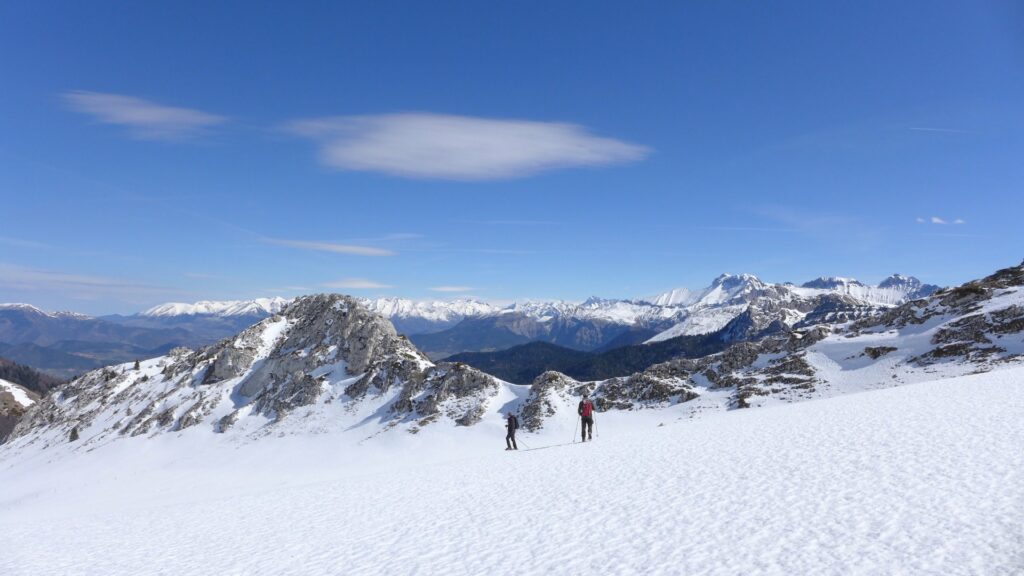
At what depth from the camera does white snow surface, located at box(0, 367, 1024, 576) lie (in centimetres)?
1105

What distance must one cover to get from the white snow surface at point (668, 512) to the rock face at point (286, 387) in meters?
35.4

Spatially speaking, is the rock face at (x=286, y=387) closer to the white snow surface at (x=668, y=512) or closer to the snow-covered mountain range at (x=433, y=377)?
the snow-covered mountain range at (x=433, y=377)

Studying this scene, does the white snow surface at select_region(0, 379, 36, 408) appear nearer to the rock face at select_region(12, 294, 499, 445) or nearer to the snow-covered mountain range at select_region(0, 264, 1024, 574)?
the rock face at select_region(12, 294, 499, 445)

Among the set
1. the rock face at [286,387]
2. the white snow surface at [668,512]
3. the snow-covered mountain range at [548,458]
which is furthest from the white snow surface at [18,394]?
the white snow surface at [668,512]

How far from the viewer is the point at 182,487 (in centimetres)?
4544

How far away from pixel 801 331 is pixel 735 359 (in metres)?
12.3

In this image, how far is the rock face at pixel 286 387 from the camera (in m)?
66.1

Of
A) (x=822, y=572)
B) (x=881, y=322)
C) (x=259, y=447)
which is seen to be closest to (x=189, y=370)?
(x=259, y=447)

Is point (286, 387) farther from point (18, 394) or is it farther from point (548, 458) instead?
point (18, 394)

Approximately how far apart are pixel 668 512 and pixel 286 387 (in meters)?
69.8

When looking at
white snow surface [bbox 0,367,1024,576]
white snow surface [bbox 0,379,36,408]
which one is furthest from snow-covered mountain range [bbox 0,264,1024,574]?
white snow surface [bbox 0,379,36,408]

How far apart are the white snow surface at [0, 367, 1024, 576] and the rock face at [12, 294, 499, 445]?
116 ft

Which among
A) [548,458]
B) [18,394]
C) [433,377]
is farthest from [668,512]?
[18,394]

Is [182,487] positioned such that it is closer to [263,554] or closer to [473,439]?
[473,439]
